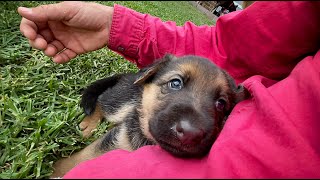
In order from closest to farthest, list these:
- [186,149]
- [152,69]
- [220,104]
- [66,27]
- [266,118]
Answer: [266,118] < [186,149] < [220,104] < [152,69] < [66,27]

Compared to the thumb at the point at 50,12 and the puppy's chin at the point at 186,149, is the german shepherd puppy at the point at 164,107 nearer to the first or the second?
the puppy's chin at the point at 186,149

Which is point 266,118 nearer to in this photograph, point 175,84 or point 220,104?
point 220,104

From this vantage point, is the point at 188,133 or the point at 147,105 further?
the point at 147,105

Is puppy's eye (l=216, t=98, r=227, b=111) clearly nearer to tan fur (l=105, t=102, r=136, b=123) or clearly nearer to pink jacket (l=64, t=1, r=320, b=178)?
pink jacket (l=64, t=1, r=320, b=178)

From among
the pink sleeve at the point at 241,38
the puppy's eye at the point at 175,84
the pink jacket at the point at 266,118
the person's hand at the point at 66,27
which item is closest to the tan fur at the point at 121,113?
the puppy's eye at the point at 175,84

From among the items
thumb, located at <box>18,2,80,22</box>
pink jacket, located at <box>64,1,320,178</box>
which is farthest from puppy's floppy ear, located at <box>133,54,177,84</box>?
thumb, located at <box>18,2,80,22</box>

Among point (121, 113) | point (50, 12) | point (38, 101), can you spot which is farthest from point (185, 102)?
point (50, 12)

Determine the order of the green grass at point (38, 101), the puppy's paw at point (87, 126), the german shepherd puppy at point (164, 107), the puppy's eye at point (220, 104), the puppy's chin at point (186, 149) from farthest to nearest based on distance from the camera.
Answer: the puppy's paw at point (87, 126), the puppy's eye at point (220, 104), the green grass at point (38, 101), the german shepherd puppy at point (164, 107), the puppy's chin at point (186, 149)
